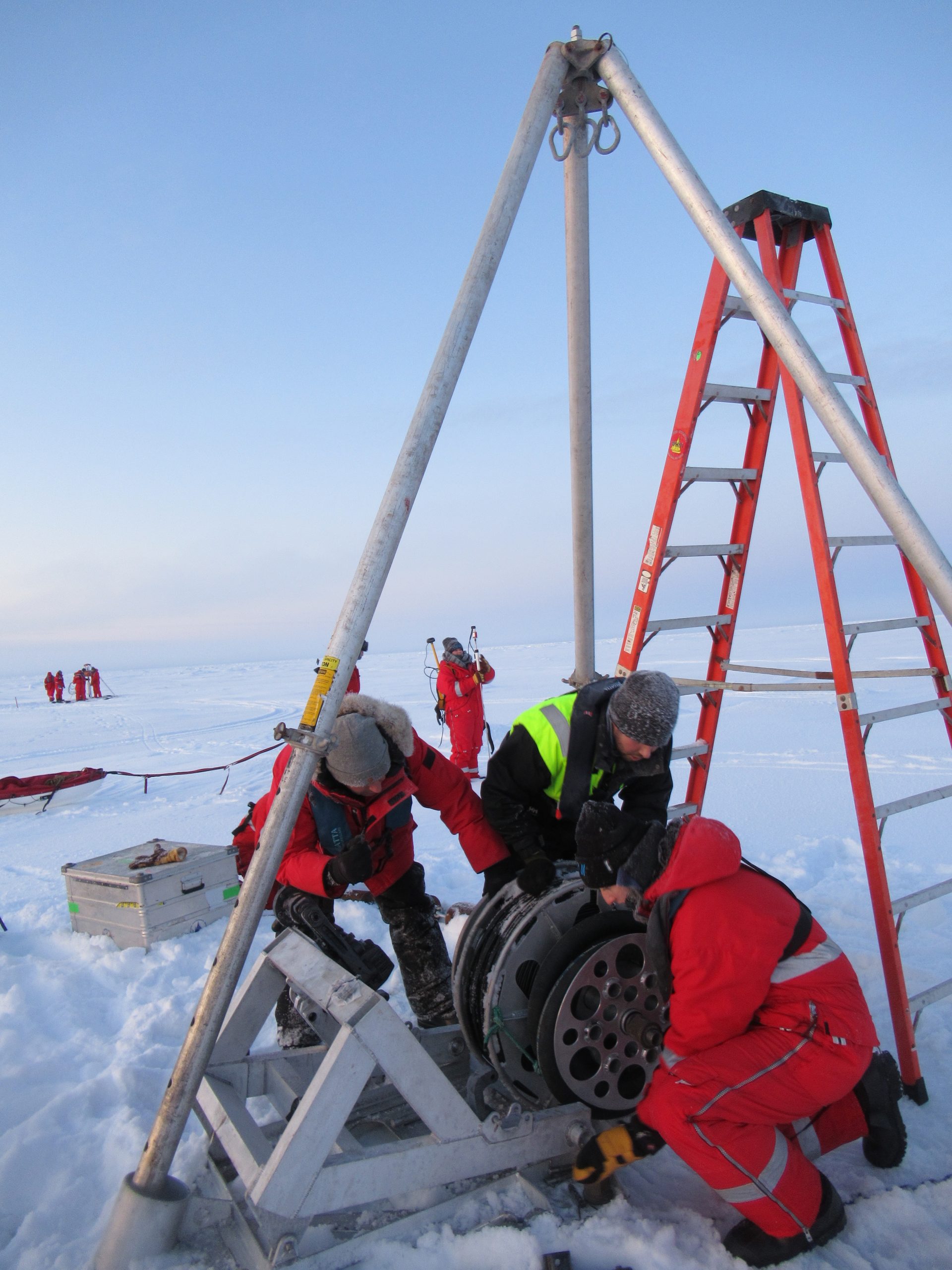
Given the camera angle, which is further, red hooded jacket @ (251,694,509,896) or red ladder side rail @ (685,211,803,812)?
red ladder side rail @ (685,211,803,812)

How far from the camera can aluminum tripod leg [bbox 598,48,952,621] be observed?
193 cm

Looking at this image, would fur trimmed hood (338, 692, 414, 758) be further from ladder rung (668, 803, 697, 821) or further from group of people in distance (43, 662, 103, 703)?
group of people in distance (43, 662, 103, 703)

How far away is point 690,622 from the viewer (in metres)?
3.60

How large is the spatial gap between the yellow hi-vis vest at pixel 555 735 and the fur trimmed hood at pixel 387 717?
0.50 meters

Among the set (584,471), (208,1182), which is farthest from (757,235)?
(208,1182)

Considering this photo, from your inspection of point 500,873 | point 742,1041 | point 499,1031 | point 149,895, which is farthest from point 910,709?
point 149,895

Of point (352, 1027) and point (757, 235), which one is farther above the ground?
point (757, 235)

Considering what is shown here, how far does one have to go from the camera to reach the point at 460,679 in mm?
9641

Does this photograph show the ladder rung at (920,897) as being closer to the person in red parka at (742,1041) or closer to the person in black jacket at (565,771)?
the person in red parka at (742,1041)

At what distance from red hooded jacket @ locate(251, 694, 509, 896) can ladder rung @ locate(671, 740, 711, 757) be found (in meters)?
0.90

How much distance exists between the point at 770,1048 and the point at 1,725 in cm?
2352

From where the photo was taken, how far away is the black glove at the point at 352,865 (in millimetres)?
2920

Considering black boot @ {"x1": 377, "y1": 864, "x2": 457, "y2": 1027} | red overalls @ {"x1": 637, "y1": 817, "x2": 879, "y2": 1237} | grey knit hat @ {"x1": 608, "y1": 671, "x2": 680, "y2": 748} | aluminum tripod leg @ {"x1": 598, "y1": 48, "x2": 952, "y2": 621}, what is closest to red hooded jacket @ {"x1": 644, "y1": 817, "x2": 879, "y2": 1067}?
red overalls @ {"x1": 637, "y1": 817, "x2": 879, "y2": 1237}

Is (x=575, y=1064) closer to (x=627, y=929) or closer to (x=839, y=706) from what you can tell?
(x=627, y=929)
